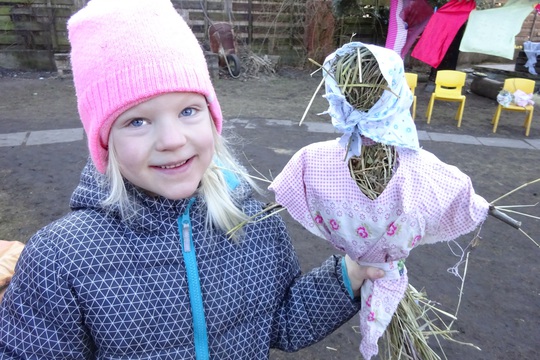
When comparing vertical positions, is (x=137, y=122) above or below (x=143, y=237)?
above

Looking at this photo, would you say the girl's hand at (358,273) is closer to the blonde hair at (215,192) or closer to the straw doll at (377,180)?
the straw doll at (377,180)

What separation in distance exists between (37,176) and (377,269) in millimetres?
4184

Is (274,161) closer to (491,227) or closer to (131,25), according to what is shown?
(491,227)

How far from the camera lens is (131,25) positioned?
1097 millimetres

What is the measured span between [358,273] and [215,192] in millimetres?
467

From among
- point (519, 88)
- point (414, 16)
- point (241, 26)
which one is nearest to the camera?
point (519, 88)

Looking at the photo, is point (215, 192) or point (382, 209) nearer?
point (382, 209)

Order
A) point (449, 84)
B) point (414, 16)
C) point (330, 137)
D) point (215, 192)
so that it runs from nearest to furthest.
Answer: point (215, 192), point (330, 137), point (449, 84), point (414, 16)

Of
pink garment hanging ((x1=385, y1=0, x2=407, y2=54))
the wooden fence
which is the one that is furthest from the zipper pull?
the wooden fence

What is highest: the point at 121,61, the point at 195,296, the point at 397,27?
the point at 121,61

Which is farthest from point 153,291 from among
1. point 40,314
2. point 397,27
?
point 397,27

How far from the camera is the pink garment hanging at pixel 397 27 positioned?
7934 mm

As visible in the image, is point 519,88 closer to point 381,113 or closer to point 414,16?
point 414,16

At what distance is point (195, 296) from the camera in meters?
1.20
